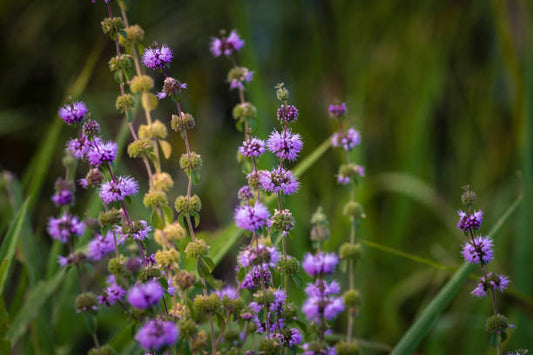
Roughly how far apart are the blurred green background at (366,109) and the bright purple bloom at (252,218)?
794 millimetres

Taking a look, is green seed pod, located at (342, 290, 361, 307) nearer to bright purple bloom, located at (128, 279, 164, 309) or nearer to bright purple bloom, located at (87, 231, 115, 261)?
bright purple bloom, located at (128, 279, 164, 309)

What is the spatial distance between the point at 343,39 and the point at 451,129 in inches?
21.7

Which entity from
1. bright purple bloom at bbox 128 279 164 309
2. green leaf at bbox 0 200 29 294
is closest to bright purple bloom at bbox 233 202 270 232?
bright purple bloom at bbox 128 279 164 309

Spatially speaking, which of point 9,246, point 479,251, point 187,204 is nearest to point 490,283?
point 479,251

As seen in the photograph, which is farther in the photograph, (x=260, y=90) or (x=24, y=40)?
(x=24, y=40)

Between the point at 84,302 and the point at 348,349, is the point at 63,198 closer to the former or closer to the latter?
the point at 84,302

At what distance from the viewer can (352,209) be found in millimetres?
726

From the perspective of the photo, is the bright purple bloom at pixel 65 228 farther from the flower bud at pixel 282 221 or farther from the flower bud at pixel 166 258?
the flower bud at pixel 282 221

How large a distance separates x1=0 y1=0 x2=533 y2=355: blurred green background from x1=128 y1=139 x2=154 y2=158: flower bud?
2.07ft

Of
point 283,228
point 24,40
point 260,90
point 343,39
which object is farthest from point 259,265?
point 24,40

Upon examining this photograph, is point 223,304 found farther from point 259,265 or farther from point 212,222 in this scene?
point 212,222

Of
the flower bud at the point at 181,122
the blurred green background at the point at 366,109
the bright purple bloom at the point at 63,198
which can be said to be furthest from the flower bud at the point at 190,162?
the blurred green background at the point at 366,109

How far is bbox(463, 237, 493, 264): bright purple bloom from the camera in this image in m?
0.64

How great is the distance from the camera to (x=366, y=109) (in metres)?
2.23
